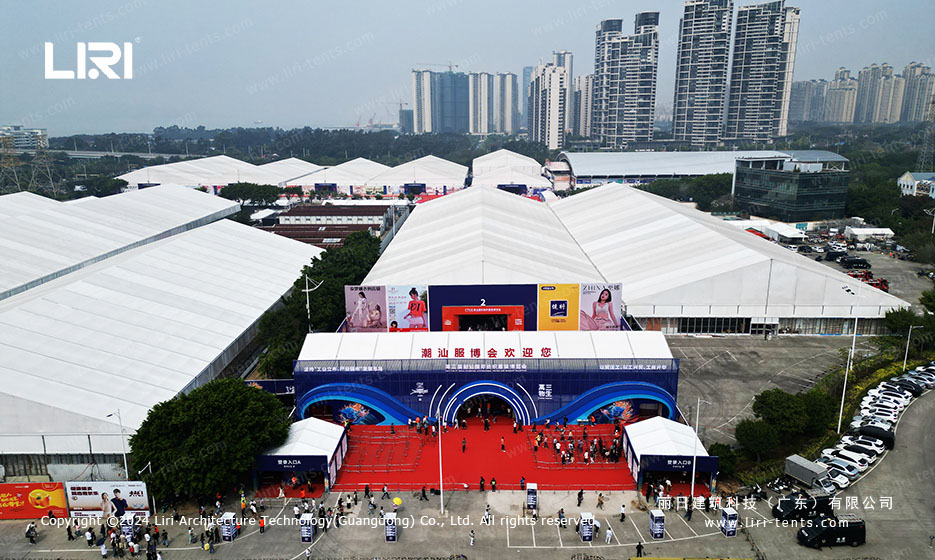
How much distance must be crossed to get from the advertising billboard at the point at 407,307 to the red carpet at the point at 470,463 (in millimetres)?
6896

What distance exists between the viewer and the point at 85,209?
53656 mm

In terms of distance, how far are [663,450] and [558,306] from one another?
11361 millimetres

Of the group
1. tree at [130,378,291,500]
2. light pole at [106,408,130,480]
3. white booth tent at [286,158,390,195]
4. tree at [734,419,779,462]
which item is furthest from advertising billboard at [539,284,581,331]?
white booth tent at [286,158,390,195]

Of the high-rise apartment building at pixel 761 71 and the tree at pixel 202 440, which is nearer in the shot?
the tree at pixel 202 440

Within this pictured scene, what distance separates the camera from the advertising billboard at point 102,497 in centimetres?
1970

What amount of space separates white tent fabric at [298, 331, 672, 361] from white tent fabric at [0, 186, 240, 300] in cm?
2181

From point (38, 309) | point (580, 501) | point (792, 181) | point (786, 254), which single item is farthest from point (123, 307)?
point (792, 181)

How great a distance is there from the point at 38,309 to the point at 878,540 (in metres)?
32.5

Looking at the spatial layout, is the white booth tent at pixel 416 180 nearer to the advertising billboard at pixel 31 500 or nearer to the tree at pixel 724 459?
the tree at pixel 724 459

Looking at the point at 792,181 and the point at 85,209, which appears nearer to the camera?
the point at 85,209

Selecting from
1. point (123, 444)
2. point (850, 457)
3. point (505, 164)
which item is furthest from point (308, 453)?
point (505, 164)

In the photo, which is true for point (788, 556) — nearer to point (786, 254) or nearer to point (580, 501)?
Result: point (580, 501)

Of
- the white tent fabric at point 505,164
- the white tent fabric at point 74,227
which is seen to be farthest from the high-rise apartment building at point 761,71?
the white tent fabric at point 74,227

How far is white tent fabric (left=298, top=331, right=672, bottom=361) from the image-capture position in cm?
2608
